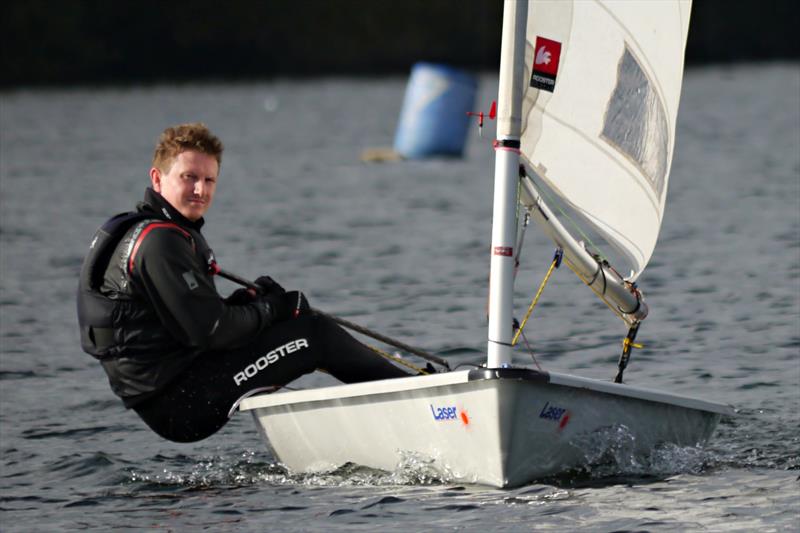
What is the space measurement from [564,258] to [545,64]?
3.27ft

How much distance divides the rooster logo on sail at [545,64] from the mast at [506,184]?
16cm

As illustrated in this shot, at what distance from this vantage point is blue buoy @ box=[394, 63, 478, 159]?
23359 millimetres

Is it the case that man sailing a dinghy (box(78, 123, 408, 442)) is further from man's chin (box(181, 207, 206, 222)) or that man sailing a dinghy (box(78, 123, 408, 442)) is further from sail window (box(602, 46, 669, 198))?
sail window (box(602, 46, 669, 198))

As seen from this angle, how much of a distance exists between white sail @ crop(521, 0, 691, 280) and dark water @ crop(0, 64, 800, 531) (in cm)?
121

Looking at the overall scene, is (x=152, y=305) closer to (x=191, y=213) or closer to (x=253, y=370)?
(x=191, y=213)

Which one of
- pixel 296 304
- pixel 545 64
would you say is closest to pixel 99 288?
pixel 296 304

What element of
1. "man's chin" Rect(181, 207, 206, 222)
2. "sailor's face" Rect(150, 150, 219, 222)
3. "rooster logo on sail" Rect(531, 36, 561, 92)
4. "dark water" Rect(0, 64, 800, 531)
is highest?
"rooster logo on sail" Rect(531, 36, 561, 92)

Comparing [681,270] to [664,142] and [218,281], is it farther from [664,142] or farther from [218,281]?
[664,142]

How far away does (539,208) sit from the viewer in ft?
21.7

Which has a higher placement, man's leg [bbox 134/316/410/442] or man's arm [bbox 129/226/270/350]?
man's arm [bbox 129/226/270/350]

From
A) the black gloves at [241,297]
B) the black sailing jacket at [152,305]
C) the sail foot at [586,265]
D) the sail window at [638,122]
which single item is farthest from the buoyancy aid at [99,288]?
the sail window at [638,122]

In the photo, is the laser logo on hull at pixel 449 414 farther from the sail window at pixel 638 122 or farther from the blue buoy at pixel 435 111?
the blue buoy at pixel 435 111

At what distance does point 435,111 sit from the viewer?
2411 centimetres

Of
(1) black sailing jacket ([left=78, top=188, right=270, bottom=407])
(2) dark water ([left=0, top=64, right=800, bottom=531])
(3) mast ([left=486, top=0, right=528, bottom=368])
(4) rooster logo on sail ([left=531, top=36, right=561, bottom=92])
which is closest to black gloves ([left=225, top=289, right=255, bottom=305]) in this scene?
(1) black sailing jacket ([left=78, top=188, right=270, bottom=407])
